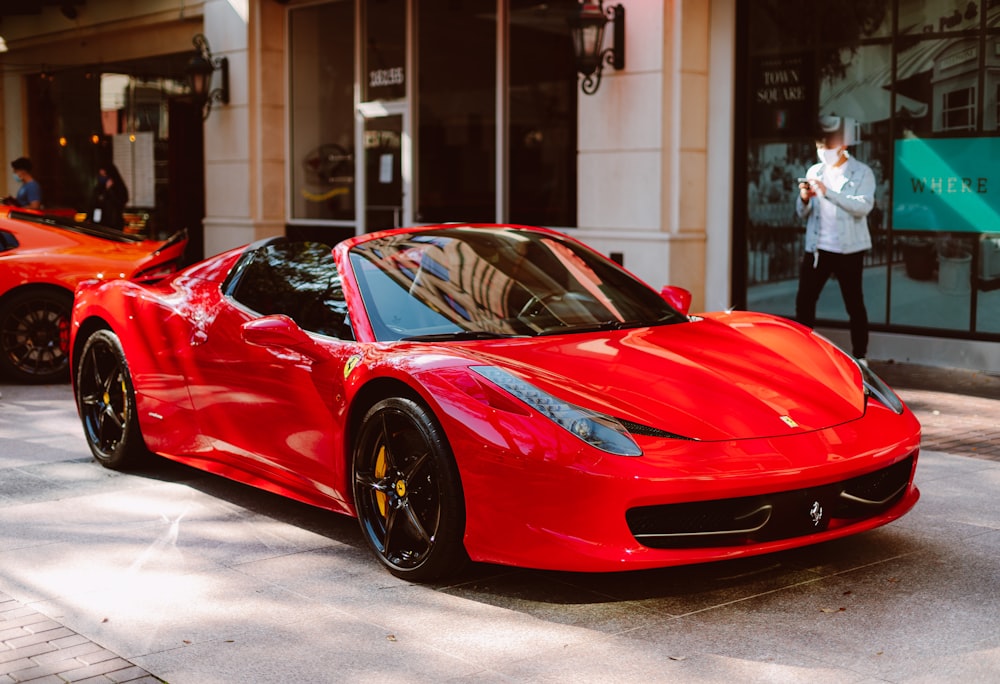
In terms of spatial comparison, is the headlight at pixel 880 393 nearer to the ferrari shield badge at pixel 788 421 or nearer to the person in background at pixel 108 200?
the ferrari shield badge at pixel 788 421

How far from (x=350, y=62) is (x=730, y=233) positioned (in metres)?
6.43

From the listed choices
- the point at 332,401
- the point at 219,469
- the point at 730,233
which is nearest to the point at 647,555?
the point at 332,401

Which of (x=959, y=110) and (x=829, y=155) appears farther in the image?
(x=959, y=110)

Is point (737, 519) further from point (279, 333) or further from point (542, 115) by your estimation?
point (542, 115)

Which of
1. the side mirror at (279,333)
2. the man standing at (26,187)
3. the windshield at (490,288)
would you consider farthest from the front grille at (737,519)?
the man standing at (26,187)

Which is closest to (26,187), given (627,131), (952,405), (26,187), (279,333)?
(26,187)

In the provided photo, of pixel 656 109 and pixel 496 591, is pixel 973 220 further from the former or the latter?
pixel 496 591

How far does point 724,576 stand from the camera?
15.5 ft

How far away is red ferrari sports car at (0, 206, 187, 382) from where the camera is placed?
1045 cm

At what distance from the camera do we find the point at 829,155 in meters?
9.91

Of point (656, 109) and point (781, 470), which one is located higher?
point (656, 109)

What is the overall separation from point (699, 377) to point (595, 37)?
7993mm

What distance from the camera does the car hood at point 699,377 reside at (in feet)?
14.7

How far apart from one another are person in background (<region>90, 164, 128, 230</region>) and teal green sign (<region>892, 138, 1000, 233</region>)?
13.3 meters
